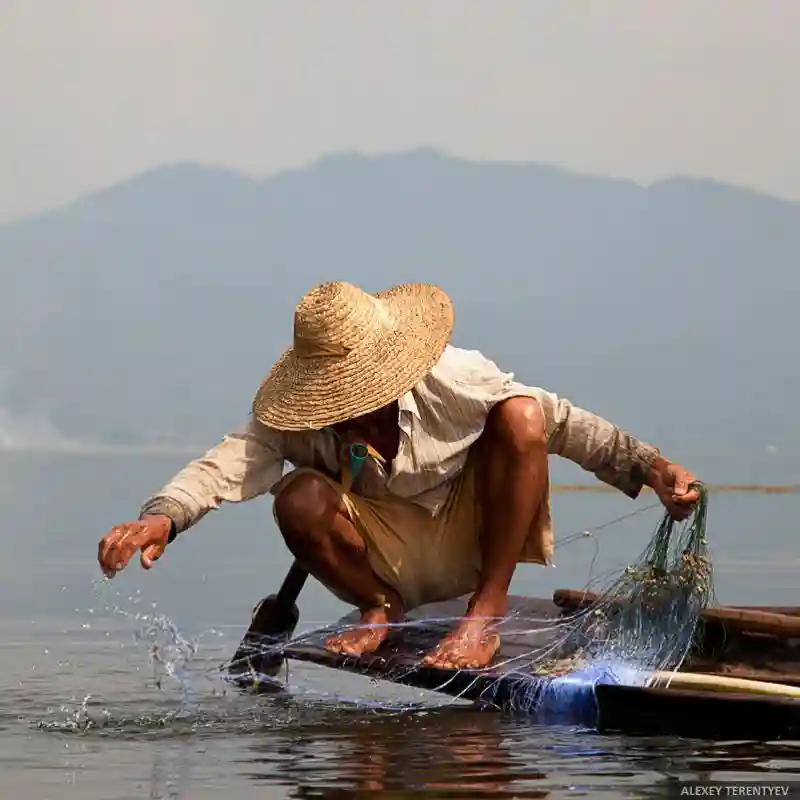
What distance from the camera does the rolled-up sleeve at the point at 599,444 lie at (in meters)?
4.64

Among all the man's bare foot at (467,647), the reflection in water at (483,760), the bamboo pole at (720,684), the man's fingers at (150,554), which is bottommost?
the reflection in water at (483,760)

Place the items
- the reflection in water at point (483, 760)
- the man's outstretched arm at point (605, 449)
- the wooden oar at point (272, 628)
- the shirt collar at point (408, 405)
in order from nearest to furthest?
1. the reflection in water at point (483, 760)
2. the shirt collar at point (408, 405)
3. the man's outstretched arm at point (605, 449)
4. the wooden oar at point (272, 628)

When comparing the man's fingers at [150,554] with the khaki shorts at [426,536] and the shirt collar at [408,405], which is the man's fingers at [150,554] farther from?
the shirt collar at [408,405]

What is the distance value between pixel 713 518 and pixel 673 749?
11.7m

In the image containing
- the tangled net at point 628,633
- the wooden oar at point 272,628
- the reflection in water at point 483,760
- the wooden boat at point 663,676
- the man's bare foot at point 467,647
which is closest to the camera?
the reflection in water at point 483,760

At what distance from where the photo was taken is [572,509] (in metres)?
16.9

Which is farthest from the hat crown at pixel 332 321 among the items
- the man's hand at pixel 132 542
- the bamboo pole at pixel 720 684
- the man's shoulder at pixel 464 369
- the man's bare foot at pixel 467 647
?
the bamboo pole at pixel 720 684

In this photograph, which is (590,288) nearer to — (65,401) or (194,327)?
(194,327)

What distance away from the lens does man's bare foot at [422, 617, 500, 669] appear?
4.38 meters

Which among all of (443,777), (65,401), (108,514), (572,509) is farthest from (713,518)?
(65,401)

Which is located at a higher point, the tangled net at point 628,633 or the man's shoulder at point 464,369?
the man's shoulder at point 464,369

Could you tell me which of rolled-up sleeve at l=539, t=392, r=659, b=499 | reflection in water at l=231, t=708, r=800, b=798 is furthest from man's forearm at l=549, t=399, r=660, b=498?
reflection in water at l=231, t=708, r=800, b=798

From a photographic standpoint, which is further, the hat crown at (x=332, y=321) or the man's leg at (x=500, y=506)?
the hat crown at (x=332, y=321)

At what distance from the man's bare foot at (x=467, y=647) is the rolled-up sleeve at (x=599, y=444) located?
497mm
